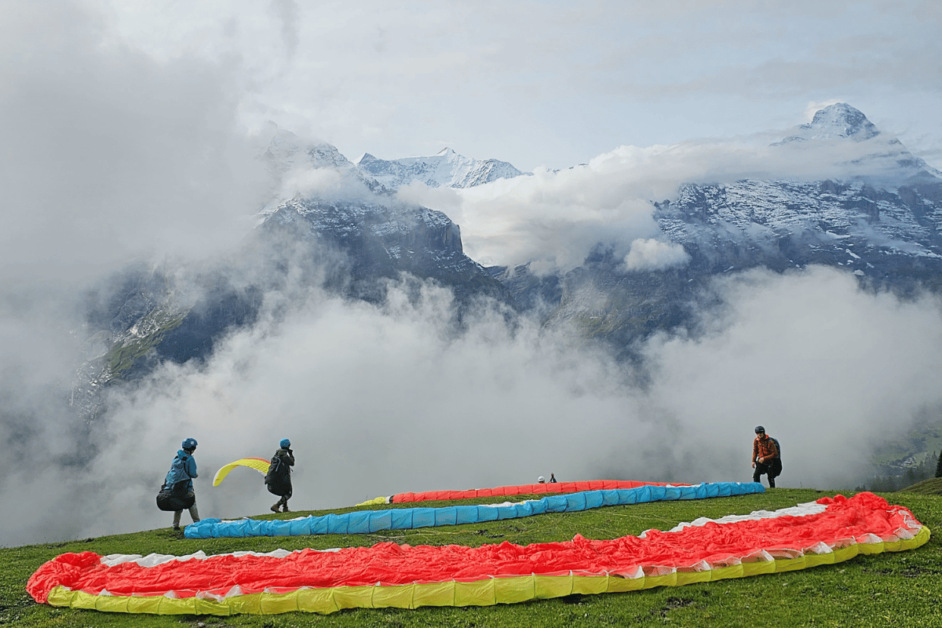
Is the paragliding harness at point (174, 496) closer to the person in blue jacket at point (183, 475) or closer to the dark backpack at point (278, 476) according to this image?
the person in blue jacket at point (183, 475)

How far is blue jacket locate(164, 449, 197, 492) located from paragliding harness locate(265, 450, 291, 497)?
6.35 meters

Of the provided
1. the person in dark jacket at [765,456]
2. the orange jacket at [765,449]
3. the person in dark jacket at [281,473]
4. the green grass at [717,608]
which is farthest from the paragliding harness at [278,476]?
the orange jacket at [765,449]

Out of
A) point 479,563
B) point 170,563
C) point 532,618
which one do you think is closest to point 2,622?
point 170,563

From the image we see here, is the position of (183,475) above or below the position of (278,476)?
above

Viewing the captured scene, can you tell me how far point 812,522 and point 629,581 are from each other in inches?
358

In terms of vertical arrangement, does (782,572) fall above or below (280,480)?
below

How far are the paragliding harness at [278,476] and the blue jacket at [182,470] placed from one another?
635cm

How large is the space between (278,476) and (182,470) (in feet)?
24.1

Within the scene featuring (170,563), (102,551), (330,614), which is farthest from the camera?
(102,551)

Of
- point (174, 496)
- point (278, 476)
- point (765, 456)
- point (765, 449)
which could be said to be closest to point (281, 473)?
point (278, 476)

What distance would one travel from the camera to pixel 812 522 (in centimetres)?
2017

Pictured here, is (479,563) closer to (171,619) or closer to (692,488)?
(171,619)

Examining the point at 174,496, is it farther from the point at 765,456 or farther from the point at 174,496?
the point at 765,456

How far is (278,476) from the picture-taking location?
1351 inches
